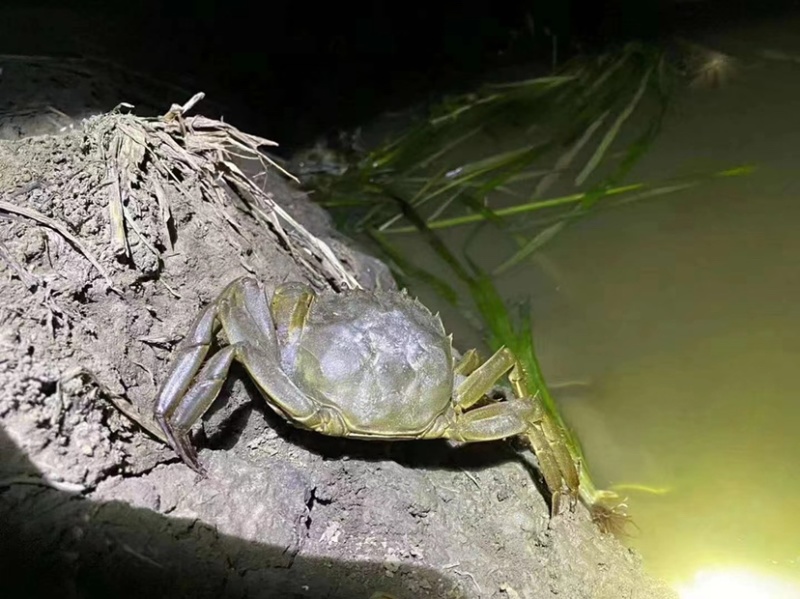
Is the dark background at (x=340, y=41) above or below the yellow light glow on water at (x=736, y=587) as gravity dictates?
above

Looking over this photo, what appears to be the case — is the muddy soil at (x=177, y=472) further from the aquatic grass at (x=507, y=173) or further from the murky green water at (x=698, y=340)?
the aquatic grass at (x=507, y=173)

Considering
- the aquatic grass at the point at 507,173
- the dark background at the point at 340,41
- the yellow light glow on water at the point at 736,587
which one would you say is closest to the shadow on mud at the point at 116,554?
the yellow light glow on water at the point at 736,587

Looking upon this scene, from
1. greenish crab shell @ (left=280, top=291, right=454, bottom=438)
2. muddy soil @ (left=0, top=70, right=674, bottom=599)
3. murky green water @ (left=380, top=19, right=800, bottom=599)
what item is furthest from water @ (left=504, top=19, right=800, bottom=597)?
greenish crab shell @ (left=280, top=291, right=454, bottom=438)

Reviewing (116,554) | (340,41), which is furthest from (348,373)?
(340,41)

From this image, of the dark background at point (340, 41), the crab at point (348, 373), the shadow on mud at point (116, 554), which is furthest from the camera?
the dark background at point (340, 41)

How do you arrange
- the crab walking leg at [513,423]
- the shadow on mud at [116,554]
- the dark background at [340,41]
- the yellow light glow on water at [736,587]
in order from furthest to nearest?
the dark background at [340,41], the yellow light glow on water at [736,587], the crab walking leg at [513,423], the shadow on mud at [116,554]

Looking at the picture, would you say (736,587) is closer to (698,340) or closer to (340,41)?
(698,340)

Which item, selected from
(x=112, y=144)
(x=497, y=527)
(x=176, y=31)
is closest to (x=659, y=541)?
(x=497, y=527)
